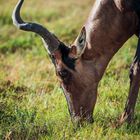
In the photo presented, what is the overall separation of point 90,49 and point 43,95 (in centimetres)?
139

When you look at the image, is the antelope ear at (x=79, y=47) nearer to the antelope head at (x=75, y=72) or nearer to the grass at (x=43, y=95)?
the antelope head at (x=75, y=72)

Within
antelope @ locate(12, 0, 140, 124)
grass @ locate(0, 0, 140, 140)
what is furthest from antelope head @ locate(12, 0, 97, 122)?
grass @ locate(0, 0, 140, 140)

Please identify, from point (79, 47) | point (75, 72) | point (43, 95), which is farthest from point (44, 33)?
point (43, 95)

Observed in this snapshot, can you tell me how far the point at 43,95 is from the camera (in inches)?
353

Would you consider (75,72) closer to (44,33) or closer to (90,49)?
(90,49)

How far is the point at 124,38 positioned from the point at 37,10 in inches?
356

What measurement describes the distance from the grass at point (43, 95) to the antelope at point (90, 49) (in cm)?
30

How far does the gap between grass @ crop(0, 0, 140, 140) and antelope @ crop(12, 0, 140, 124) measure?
304mm

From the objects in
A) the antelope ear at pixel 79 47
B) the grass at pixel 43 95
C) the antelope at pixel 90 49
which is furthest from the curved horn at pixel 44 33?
the grass at pixel 43 95

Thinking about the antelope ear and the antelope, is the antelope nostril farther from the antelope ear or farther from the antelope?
the antelope ear

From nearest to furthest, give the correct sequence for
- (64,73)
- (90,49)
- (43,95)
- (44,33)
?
(44,33), (64,73), (90,49), (43,95)

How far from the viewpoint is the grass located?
7203 millimetres

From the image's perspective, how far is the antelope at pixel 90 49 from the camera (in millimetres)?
7754

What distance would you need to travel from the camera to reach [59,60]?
7.80m
